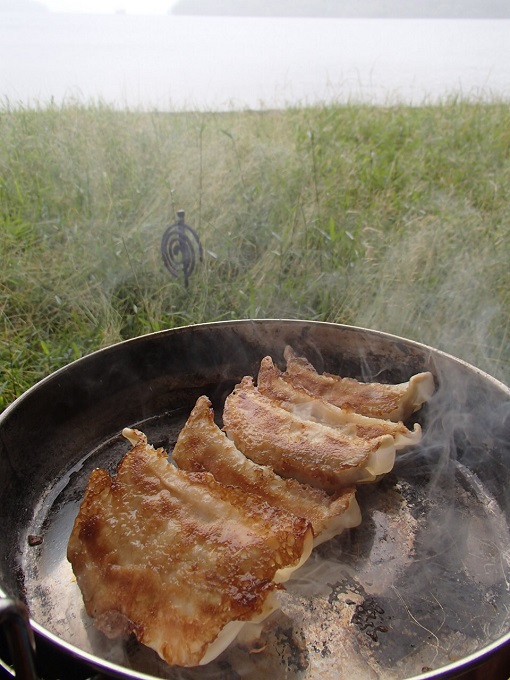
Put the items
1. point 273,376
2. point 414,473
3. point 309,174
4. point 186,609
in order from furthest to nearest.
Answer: point 309,174, point 273,376, point 414,473, point 186,609

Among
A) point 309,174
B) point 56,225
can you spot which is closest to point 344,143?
point 309,174

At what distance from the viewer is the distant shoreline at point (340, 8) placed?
5668 millimetres

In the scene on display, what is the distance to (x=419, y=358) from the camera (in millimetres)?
2512

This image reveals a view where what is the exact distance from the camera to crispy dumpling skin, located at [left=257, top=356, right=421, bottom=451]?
6.93 feet

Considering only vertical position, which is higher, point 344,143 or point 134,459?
point 344,143

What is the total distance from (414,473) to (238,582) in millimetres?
1003

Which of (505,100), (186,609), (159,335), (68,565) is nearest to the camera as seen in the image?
(186,609)

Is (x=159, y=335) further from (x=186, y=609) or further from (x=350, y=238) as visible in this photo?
(x=350, y=238)

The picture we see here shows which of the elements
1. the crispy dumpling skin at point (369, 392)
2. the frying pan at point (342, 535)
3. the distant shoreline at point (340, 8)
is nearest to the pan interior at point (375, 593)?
the frying pan at point (342, 535)

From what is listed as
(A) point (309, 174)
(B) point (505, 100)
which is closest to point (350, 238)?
(A) point (309, 174)

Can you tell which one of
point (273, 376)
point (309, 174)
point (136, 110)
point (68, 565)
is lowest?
point (68, 565)

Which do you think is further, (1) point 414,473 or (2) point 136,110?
(2) point 136,110

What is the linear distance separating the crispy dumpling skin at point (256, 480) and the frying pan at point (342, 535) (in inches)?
4.9

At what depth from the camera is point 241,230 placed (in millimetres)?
4750
